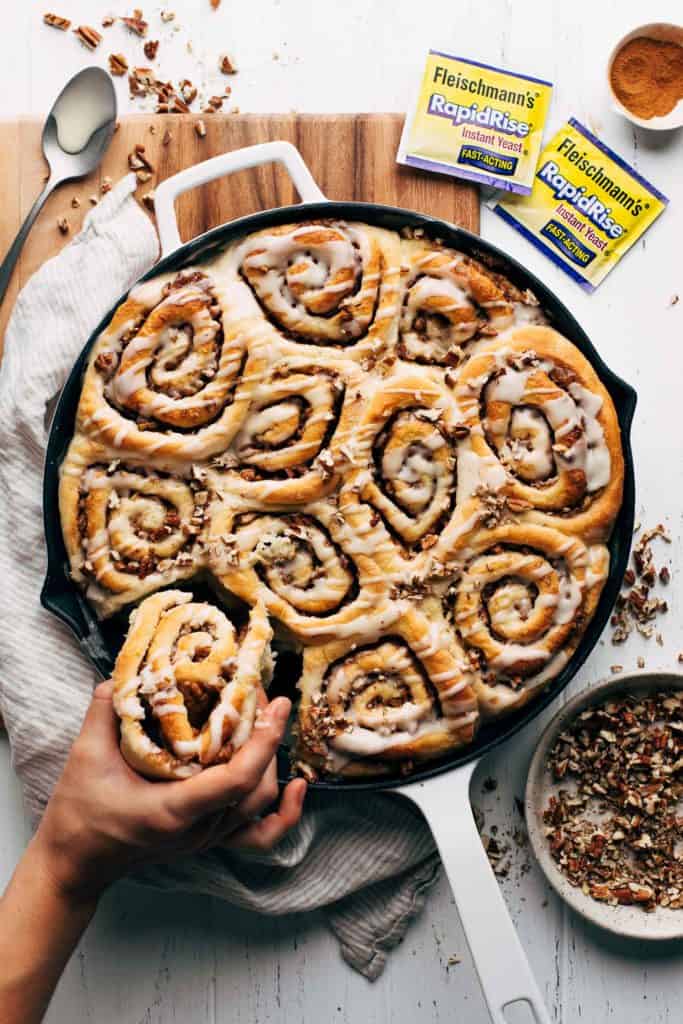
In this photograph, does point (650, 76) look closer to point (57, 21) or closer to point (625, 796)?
point (57, 21)

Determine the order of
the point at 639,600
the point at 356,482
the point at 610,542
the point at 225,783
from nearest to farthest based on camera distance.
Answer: the point at 225,783 → the point at 356,482 → the point at 610,542 → the point at 639,600

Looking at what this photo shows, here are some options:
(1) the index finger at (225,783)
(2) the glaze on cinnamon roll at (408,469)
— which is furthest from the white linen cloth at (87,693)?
(2) the glaze on cinnamon roll at (408,469)

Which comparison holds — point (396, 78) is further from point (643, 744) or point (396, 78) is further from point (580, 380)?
point (643, 744)

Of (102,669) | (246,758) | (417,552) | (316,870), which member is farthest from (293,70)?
(316,870)

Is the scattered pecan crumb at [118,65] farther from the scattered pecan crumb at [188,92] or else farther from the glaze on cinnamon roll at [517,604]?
the glaze on cinnamon roll at [517,604]

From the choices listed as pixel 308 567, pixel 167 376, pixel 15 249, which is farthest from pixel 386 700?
pixel 15 249

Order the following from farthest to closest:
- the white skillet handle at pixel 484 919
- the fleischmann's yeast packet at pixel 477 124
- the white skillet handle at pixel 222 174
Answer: the fleischmann's yeast packet at pixel 477 124 → the white skillet handle at pixel 222 174 → the white skillet handle at pixel 484 919
